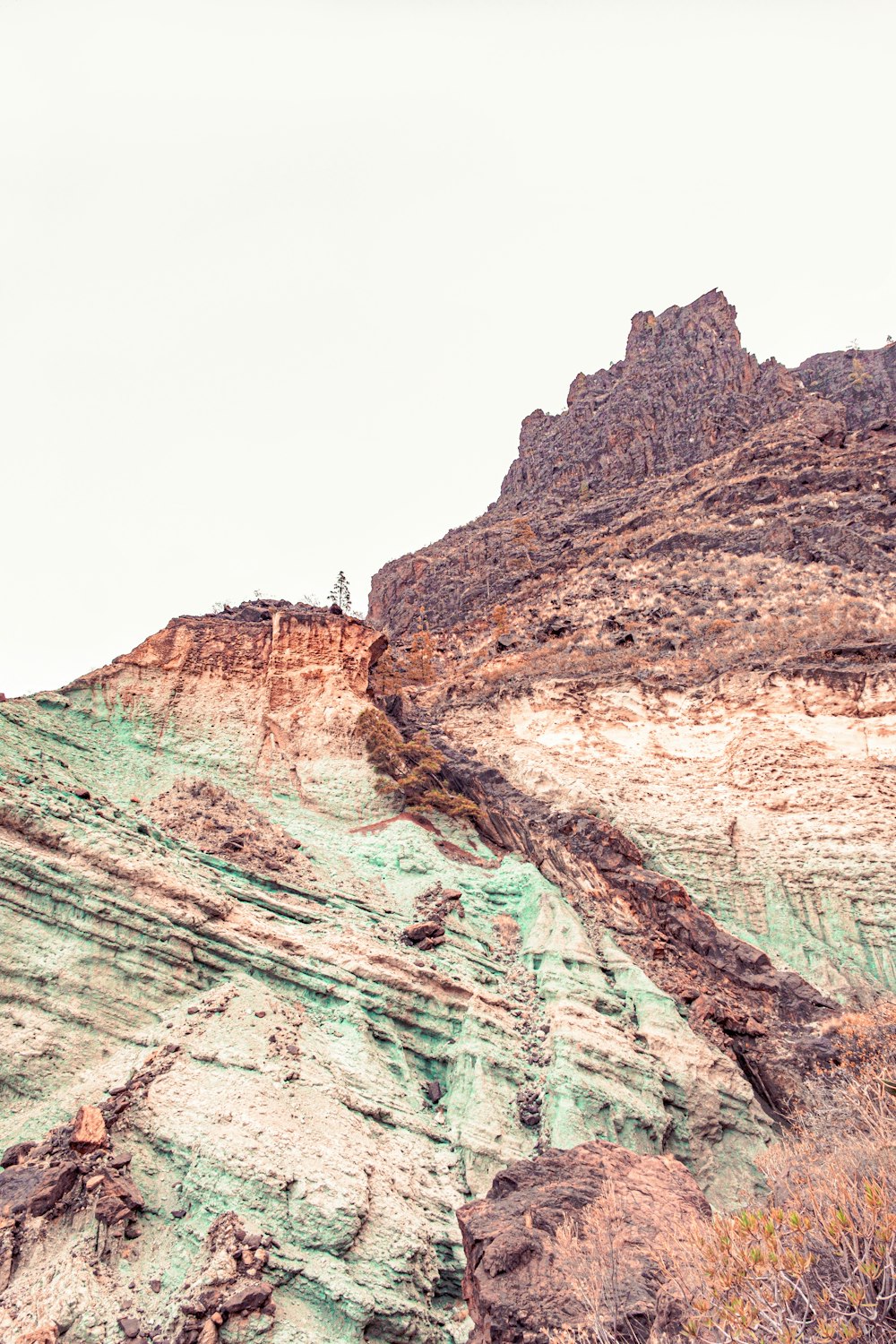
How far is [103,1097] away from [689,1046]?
826 cm

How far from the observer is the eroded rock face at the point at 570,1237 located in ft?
20.2

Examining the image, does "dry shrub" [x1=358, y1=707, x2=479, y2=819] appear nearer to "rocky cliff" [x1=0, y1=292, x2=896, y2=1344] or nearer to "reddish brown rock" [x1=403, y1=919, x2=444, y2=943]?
"rocky cliff" [x1=0, y1=292, x2=896, y2=1344]

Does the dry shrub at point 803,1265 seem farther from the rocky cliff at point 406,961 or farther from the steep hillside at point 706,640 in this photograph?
the steep hillside at point 706,640

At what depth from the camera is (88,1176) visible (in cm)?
790

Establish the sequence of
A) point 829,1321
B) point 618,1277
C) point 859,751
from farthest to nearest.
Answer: point 859,751, point 618,1277, point 829,1321

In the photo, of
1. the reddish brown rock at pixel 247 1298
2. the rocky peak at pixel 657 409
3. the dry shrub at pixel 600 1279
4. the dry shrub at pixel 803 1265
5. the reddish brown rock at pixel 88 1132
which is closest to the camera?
the dry shrub at pixel 803 1265

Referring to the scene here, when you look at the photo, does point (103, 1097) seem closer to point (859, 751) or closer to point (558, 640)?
point (859, 751)

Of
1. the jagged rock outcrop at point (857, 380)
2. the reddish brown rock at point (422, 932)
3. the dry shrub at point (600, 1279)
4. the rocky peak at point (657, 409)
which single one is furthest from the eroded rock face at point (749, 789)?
the jagged rock outcrop at point (857, 380)

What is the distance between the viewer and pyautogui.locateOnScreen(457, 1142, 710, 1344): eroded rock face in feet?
20.2

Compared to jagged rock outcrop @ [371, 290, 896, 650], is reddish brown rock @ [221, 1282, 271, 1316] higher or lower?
lower

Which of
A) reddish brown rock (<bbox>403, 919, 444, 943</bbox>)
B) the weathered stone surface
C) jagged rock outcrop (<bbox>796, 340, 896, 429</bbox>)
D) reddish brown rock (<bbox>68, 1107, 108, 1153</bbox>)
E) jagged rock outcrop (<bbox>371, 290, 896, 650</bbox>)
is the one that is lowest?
the weathered stone surface

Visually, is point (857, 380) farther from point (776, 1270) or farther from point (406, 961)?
point (776, 1270)

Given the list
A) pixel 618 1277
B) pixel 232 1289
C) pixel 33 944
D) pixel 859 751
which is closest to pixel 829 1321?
pixel 618 1277

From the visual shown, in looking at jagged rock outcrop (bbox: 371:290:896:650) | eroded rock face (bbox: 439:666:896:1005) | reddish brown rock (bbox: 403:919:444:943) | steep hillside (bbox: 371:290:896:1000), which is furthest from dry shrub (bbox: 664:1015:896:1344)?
jagged rock outcrop (bbox: 371:290:896:650)
